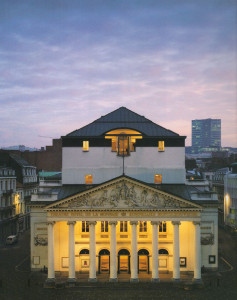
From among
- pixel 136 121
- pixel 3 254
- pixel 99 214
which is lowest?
pixel 3 254

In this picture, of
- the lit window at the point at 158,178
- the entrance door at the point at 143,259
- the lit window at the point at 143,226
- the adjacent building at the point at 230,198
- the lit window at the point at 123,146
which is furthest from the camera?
the adjacent building at the point at 230,198

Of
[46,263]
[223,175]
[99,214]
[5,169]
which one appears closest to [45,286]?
[46,263]

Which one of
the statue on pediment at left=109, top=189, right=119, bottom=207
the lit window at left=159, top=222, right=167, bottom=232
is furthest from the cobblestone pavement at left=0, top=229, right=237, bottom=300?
the statue on pediment at left=109, top=189, right=119, bottom=207

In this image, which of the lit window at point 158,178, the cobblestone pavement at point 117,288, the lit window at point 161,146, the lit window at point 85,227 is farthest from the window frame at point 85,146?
the cobblestone pavement at point 117,288

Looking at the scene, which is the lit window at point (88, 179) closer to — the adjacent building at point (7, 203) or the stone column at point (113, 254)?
the stone column at point (113, 254)

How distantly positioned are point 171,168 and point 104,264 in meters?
17.4

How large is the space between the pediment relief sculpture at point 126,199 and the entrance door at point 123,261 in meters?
8.75

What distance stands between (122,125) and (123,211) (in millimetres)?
16932

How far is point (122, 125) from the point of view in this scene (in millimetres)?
65438

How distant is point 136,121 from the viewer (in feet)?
218

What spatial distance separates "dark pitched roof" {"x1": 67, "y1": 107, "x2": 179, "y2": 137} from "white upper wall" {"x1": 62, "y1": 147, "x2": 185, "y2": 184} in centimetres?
247

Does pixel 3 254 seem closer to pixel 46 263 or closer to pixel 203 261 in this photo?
pixel 46 263

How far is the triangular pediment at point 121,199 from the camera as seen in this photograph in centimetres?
5312

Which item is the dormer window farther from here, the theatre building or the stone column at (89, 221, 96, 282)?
the stone column at (89, 221, 96, 282)
